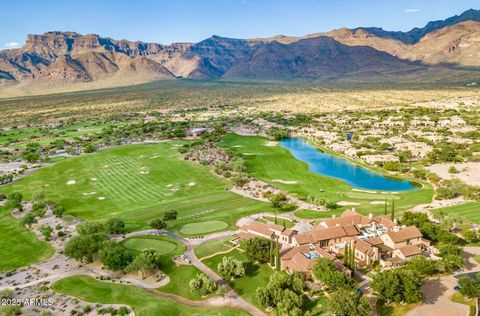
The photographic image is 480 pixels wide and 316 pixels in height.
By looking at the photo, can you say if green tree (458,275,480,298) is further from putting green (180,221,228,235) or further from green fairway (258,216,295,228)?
putting green (180,221,228,235)

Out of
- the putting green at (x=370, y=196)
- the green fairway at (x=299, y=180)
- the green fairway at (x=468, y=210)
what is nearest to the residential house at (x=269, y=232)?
the green fairway at (x=299, y=180)

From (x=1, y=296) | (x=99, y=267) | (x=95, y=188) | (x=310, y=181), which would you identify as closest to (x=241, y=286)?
(x=99, y=267)

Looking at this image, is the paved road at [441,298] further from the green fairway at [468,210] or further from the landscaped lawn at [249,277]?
the landscaped lawn at [249,277]

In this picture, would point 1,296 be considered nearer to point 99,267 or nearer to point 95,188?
point 99,267

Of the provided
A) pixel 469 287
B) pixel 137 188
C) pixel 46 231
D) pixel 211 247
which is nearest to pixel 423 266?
pixel 469 287

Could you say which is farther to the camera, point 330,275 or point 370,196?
point 370,196

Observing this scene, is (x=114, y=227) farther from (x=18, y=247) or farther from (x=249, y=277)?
(x=249, y=277)
